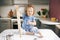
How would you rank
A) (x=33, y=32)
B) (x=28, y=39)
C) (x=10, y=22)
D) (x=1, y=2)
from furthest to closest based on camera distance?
(x=1, y=2)
(x=10, y=22)
(x=33, y=32)
(x=28, y=39)

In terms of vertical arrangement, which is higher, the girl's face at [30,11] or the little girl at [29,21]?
the girl's face at [30,11]

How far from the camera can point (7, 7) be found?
3.51 metres

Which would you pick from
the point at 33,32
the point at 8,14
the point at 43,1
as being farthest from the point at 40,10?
the point at 33,32

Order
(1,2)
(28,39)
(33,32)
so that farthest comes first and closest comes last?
1. (1,2)
2. (33,32)
3. (28,39)

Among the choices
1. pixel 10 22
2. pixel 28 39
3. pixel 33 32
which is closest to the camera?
pixel 28 39

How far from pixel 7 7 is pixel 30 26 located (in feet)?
7.78

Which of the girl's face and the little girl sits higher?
the girl's face

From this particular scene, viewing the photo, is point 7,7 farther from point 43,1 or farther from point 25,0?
point 43,1

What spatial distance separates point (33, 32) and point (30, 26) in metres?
0.07

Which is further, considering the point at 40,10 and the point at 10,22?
the point at 40,10

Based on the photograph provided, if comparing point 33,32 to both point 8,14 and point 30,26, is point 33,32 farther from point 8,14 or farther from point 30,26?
point 8,14

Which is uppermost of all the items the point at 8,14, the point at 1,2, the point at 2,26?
the point at 1,2

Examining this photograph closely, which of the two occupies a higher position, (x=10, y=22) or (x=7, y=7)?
(x=7, y=7)

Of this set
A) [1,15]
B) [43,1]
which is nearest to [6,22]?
[1,15]
